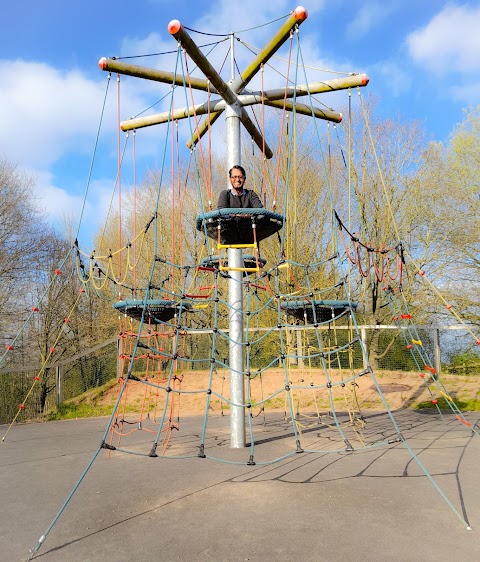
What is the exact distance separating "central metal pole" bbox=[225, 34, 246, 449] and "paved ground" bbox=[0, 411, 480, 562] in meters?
0.30

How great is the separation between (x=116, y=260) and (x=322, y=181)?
22.8 feet

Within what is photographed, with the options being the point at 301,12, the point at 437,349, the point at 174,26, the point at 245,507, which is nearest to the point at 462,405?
the point at 437,349

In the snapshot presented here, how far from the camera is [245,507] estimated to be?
3428 millimetres

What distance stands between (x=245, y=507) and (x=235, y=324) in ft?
8.62

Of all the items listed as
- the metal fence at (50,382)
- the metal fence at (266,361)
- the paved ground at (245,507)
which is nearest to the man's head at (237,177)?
the paved ground at (245,507)

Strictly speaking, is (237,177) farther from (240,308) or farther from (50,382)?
(50,382)

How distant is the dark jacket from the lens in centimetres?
534

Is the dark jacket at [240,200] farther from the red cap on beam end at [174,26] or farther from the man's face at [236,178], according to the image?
the red cap on beam end at [174,26]

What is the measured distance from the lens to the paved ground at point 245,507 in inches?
105

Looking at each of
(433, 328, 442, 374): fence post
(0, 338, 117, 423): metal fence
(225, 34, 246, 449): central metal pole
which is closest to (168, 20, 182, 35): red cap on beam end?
(225, 34, 246, 449): central metal pole

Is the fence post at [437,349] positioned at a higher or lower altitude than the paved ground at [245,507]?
higher

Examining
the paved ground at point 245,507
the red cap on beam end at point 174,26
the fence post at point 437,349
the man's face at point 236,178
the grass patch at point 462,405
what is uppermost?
the red cap on beam end at point 174,26

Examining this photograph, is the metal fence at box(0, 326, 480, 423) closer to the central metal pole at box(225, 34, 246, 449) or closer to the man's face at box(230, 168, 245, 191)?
the central metal pole at box(225, 34, 246, 449)

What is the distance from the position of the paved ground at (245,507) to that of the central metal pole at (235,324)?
0.99ft
